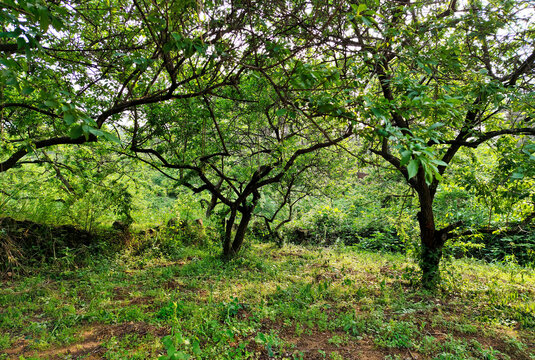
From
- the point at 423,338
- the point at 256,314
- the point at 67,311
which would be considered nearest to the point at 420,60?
the point at 423,338

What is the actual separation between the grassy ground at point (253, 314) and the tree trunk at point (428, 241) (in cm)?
27

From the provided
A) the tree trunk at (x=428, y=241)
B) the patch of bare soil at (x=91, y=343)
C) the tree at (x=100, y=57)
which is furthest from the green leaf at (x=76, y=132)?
the tree trunk at (x=428, y=241)

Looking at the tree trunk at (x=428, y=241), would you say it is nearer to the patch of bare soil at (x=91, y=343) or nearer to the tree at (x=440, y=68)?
the tree at (x=440, y=68)

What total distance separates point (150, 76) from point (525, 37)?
540cm

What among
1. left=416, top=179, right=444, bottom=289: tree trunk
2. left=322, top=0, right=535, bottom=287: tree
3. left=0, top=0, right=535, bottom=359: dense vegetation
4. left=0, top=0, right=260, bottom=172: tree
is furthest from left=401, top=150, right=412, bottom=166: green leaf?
left=416, top=179, right=444, bottom=289: tree trunk

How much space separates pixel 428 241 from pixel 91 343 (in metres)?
5.22

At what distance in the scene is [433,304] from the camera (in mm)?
4527

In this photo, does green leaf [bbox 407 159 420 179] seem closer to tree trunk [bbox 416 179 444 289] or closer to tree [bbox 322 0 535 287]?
tree [bbox 322 0 535 287]

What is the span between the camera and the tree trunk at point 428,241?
17.2ft

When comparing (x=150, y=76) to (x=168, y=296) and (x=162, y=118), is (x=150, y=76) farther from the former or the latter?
(x=168, y=296)

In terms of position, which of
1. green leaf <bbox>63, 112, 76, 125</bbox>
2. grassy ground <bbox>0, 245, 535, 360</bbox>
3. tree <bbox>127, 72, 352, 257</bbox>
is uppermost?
tree <bbox>127, 72, 352, 257</bbox>

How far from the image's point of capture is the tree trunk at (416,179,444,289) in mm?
5230

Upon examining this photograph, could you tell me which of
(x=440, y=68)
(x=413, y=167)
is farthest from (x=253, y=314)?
(x=440, y=68)

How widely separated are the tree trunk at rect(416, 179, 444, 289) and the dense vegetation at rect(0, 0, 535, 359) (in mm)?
24
